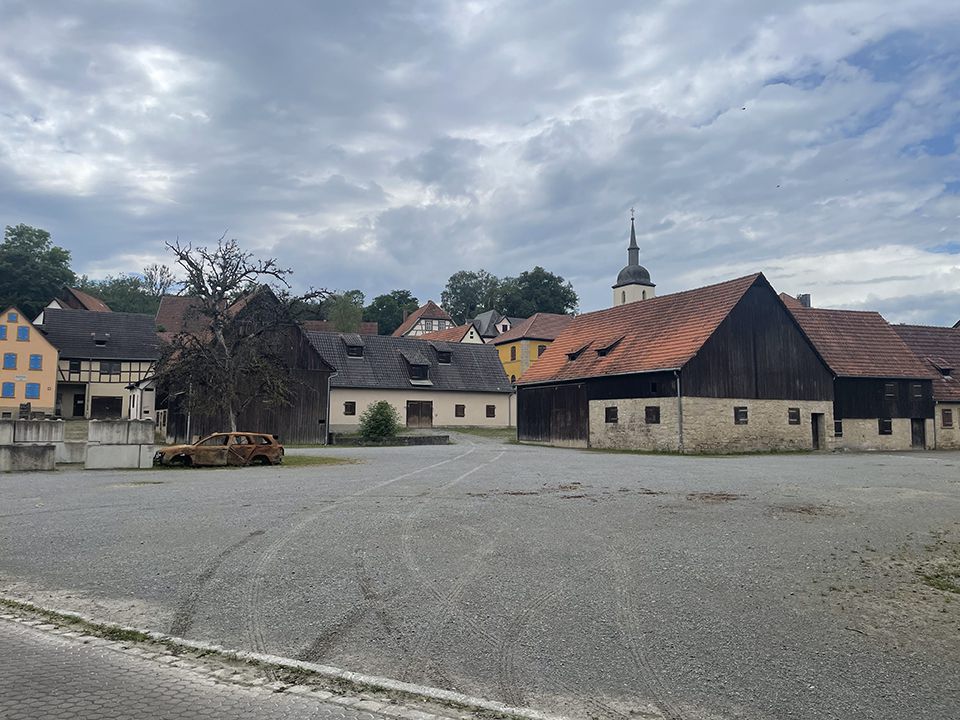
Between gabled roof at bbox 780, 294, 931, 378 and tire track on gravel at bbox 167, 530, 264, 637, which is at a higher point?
gabled roof at bbox 780, 294, 931, 378

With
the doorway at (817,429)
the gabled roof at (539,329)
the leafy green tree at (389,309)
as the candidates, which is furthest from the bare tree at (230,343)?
the leafy green tree at (389,309)

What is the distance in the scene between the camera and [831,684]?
563cm

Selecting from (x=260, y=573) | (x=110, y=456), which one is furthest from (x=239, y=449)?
(x=260, y=573)

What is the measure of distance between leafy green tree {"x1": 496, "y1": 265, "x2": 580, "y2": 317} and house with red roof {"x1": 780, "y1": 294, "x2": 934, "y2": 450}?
208 ft

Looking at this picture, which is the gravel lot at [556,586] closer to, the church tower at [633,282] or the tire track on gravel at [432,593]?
the tire track on gravel at [432,593]

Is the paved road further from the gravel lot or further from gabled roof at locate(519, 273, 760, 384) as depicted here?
gabled roof at locate(519, 273, 760, 384)

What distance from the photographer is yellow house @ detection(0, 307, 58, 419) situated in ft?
187

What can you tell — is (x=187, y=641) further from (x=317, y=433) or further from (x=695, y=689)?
(x=317, y=433)

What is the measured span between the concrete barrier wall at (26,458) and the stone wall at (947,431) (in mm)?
43702

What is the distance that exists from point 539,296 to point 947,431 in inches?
2692

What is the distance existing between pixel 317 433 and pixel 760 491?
1275 inches

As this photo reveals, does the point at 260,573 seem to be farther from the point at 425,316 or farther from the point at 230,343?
the point at 425,316

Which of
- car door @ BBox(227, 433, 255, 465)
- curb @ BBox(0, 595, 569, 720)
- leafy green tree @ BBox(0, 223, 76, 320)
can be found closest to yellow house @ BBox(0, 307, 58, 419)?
leafy green tree @ BBox(0, 223, 76, 320)

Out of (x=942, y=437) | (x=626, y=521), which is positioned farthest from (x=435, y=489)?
(x=942, y=437)
